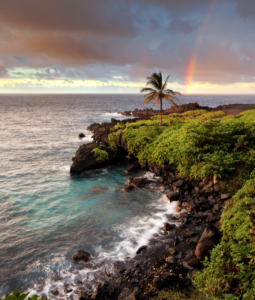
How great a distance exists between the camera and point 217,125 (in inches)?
666

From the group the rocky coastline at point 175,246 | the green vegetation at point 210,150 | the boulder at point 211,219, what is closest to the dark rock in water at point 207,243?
the rocky coastline at point 175,246

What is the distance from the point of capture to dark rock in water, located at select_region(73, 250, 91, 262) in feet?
33.3

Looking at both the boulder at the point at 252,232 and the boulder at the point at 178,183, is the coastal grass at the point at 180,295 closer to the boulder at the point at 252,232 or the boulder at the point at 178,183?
the boulder at the point at 252,232

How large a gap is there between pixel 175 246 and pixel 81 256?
4886 millimetres

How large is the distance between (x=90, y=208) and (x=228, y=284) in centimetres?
1106

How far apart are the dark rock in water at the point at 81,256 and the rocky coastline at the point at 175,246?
1.55 m

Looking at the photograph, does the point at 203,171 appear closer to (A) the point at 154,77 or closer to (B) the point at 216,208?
(B) the point at 216,208

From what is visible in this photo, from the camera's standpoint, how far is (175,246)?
10.4m

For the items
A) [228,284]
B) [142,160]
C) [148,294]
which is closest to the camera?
[228,284]

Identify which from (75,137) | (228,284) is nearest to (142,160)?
(228,284)

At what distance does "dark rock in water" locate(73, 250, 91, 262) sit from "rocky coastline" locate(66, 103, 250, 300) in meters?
1.55

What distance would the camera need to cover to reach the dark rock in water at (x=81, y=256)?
10.2 meters

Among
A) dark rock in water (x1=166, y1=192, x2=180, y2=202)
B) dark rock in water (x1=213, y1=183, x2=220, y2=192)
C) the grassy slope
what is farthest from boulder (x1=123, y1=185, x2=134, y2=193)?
dark rock in water (x1=213, y1=183, x2=220, y2=192)

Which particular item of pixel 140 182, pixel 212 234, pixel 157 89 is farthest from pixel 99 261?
pixel 157 89
